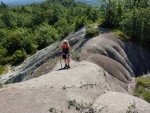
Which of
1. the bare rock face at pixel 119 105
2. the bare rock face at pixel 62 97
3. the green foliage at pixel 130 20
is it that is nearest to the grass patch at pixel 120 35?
the green foliage at pixel 130 20

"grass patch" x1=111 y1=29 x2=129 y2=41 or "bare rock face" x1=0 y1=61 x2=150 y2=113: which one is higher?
"bare rock face" x1=0 y1=61 x2=150 y2=113

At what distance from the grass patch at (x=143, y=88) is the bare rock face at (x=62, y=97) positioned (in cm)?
825

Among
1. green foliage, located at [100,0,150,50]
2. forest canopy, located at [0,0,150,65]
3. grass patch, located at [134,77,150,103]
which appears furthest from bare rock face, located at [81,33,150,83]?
forest canopy, located at [0,0,150,65]

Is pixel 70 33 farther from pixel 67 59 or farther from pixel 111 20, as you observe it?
pixel 67 59

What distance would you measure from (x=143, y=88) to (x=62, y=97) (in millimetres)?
15936

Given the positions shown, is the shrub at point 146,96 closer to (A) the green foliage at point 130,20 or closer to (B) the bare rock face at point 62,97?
(B) the bare rock face at point 62,97

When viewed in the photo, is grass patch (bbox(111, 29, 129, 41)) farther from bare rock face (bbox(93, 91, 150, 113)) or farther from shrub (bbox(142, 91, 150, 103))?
bare rock face (bbox(93, 91, 150, 113))

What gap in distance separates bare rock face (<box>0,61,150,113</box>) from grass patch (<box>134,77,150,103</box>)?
8.25m

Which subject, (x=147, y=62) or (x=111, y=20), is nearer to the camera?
(x=147, y=62)

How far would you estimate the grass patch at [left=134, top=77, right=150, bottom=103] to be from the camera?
26.3m

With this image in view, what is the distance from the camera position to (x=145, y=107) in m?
16.6

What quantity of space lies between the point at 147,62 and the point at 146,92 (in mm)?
14623

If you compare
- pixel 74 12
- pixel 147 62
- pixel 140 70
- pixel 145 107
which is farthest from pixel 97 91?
pixel 74 12

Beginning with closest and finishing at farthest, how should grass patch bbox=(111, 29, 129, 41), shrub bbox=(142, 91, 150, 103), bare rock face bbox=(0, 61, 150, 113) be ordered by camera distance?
bare rock face bbox=(0, 61, 150, 113), shrub bbox=(142, 91, 150, 103), grass patch bbox=(111, 29, 129, 41)
